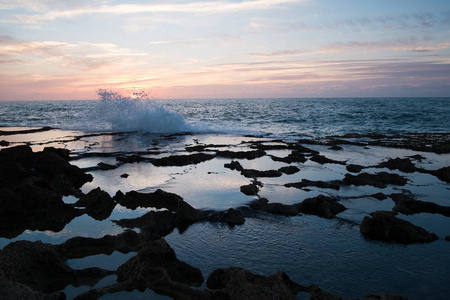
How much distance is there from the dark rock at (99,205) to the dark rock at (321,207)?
357 cm

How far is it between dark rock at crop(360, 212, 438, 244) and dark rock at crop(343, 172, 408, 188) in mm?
3000

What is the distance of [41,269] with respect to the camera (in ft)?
11.6

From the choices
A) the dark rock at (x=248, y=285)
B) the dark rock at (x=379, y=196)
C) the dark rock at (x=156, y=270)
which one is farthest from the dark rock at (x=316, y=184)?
the dark rock at (x=156, y=270)

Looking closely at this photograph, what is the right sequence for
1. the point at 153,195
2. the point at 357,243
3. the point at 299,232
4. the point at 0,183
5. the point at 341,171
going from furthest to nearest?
the point at 341,171 < the point at 0,183 < the point at 153,195 < the point at 299,232 < the point at 357,243

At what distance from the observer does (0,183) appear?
22.6 feet

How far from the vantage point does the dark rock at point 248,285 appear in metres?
2.83

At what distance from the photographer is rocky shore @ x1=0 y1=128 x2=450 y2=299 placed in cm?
323

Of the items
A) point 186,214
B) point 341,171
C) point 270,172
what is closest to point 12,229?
point 186,214

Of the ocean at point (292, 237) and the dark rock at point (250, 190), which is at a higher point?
the dark rock at point (250, 190)

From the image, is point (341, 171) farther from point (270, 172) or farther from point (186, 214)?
point (186, 214)

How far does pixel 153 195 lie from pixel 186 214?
1.18m

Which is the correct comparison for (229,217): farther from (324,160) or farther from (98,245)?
(324,160)

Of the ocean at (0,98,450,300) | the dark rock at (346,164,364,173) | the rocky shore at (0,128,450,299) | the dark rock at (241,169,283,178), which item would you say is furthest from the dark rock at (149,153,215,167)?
the dark rock at (346,164,364,173)

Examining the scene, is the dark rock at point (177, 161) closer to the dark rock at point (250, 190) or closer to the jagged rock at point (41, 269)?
the dark rock at point (250, 190)
